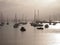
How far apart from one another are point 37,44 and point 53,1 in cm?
276

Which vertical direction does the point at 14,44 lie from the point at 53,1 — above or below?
below

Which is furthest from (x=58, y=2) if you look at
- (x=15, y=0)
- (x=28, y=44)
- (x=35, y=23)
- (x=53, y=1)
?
(x=35, y=23)

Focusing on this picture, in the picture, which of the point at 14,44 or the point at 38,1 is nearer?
the point at 14,44

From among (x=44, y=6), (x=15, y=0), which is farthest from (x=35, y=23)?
(x=15, y=0)

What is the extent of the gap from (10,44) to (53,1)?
363cm

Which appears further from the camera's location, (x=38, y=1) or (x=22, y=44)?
(x=38, y=1)

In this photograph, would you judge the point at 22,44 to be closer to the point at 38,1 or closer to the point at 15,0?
the point at 15,0

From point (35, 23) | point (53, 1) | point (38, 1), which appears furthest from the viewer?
point (35, 23)

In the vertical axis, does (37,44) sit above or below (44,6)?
below

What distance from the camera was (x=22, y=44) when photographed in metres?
9.80

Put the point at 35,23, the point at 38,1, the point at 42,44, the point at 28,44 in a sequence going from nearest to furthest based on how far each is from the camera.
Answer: the point at 28,44 → the point at 42,44 → the point at 38,1 → the point at 35,23

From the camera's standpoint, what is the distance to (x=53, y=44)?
1012 cm

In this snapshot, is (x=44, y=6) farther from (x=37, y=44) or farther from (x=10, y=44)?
(x=10, y=44)

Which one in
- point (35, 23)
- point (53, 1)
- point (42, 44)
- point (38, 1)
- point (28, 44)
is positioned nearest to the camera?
point (28, 44)
